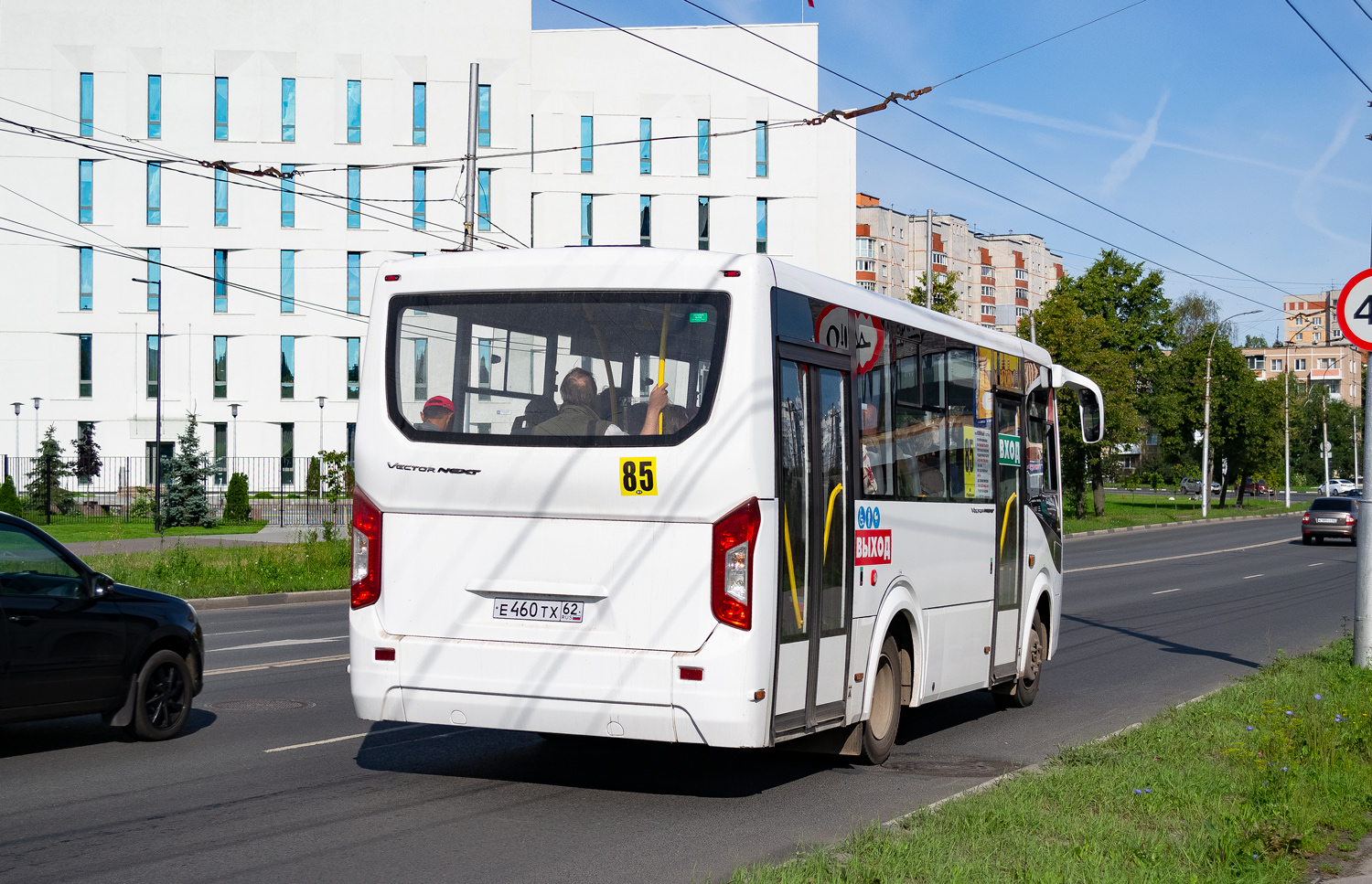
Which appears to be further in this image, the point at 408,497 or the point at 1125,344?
the point at 1125,344

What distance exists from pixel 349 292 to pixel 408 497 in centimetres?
5784

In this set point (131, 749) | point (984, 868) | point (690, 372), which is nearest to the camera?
point (984, 868)

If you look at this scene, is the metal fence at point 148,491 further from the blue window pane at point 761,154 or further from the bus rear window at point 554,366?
the bus rear window at point 554,366

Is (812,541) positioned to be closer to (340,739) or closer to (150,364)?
(340,739)

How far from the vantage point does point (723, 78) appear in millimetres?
63344

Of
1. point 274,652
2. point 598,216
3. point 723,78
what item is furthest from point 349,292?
point 274,652

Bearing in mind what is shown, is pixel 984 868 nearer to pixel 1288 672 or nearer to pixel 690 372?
pixel 690 372

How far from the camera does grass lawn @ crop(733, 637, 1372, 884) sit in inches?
224

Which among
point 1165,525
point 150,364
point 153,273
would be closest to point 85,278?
point 153,273

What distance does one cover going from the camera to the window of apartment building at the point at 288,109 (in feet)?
201

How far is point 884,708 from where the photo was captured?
885 cm

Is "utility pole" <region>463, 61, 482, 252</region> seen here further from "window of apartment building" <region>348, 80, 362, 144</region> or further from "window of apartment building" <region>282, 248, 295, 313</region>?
"window of apartment building" <region>282, 248, 295, 313</region>

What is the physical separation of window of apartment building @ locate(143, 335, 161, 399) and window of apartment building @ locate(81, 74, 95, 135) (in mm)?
9397

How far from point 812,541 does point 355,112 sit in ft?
191
